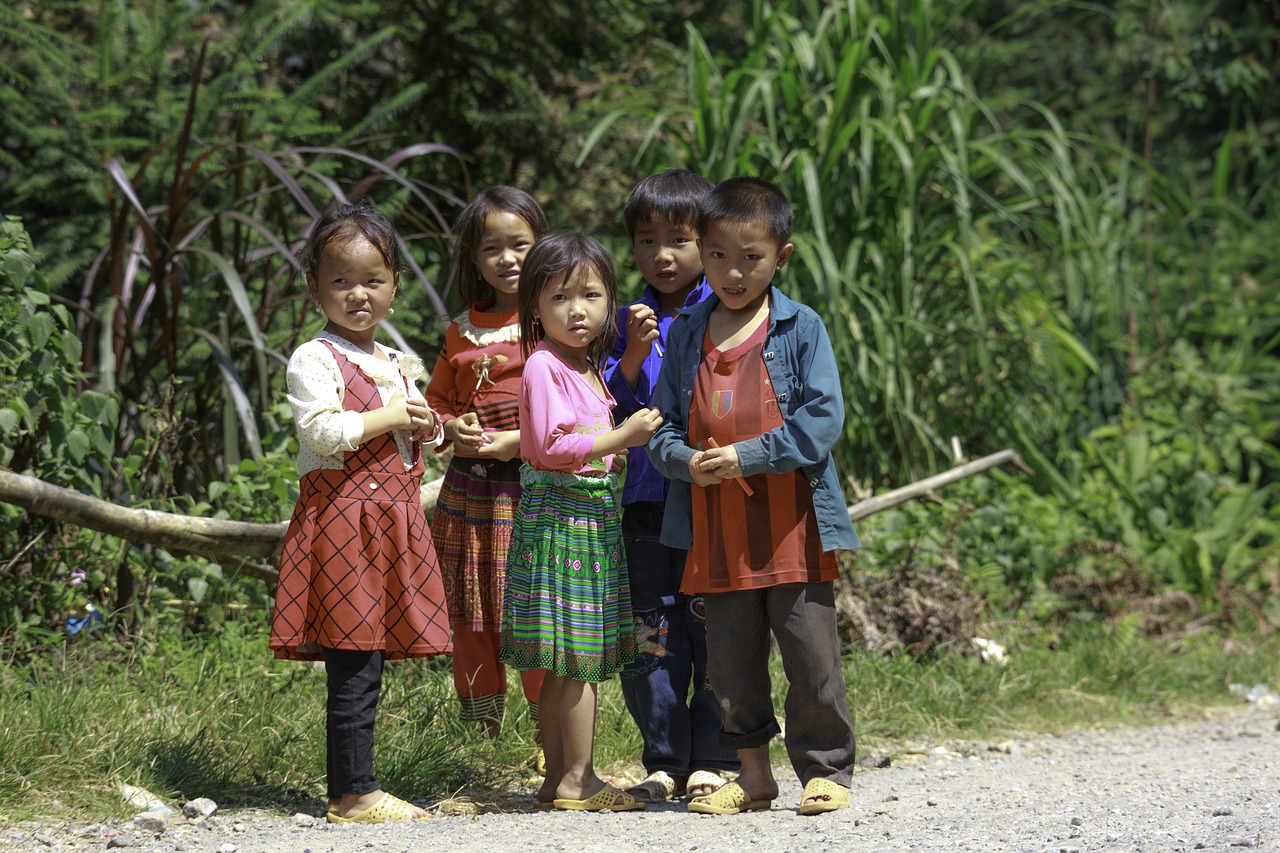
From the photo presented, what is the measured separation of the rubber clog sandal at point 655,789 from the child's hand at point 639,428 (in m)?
0.85

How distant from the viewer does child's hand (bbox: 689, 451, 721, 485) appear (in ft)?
9.54

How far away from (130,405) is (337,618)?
202cm

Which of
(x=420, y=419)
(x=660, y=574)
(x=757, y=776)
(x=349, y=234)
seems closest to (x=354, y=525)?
(x=420, y=419)

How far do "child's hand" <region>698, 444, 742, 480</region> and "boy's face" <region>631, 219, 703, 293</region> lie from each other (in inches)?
23.9

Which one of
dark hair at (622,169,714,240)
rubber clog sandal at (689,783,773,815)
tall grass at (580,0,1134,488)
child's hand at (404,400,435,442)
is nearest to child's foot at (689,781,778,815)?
rubber clog sandal at (689,783,773,815)

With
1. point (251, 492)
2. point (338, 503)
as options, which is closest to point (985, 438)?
point (251, 492)

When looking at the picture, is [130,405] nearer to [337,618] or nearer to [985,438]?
[337,618]

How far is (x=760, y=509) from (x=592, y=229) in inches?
127

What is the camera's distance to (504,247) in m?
3.35

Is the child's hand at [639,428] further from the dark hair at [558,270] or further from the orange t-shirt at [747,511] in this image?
the dark hair at [558,270]

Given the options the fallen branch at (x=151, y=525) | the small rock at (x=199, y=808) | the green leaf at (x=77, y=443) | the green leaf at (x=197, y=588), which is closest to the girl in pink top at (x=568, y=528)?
the fallen branch at (x=151, y=525)

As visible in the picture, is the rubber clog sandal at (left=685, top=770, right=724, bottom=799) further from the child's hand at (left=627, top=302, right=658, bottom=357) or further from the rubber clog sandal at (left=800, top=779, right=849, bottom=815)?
the child's hand at (left=627, top=302, right=658, bottom=357)

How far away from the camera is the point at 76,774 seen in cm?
299

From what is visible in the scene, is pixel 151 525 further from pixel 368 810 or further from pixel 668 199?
pixel 668 199
